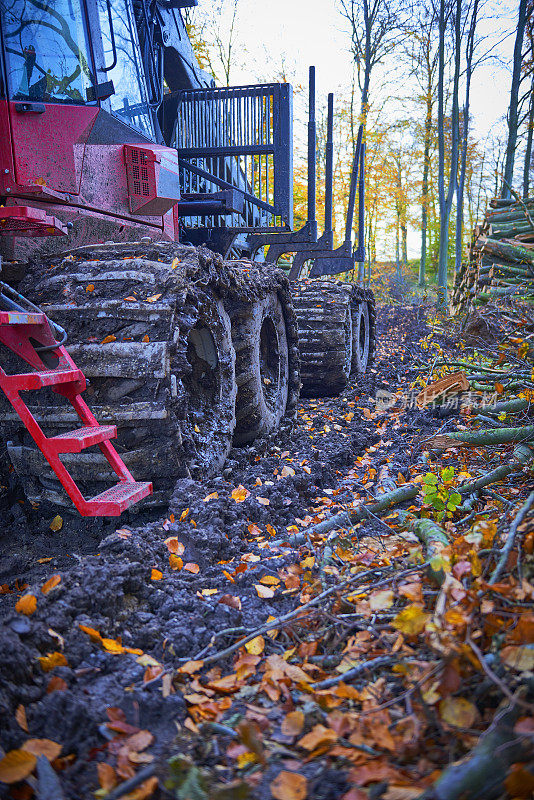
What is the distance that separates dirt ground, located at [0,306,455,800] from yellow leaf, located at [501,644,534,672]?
1.65 feet

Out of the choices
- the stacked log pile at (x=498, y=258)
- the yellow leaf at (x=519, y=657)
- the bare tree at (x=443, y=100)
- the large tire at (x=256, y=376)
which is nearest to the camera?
the yellow leaf at (x=519, y=657)

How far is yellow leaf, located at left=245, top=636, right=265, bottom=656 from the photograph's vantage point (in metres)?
1.89

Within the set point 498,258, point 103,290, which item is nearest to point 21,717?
point 103,290

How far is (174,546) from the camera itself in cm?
256

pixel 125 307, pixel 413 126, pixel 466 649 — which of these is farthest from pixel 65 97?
pixel 413 126

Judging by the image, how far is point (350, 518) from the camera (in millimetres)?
2998

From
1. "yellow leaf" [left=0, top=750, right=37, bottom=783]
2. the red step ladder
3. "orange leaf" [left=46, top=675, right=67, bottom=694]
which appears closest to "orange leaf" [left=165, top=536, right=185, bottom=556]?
the red step ladder

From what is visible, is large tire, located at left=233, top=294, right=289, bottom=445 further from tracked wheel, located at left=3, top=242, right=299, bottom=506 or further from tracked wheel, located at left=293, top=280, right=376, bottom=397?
tracked wheel, located at left=293, top=280, right=376, bottom=397

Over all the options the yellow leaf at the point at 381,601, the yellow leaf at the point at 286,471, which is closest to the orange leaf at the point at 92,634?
the yellow leaf at the point at 381,601

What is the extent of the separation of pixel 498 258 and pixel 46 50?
28.5 feet

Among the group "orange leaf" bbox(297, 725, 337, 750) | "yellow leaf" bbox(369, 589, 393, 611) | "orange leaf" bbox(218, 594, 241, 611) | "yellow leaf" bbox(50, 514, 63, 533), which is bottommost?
"yellow leaf" bbox(50, 514, 63, 533)

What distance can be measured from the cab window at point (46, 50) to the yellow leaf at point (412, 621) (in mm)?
3219

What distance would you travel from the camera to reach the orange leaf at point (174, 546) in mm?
2533

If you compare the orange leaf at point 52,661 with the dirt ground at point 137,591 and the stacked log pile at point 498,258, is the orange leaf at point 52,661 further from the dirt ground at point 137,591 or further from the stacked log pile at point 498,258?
the stacked log pile at point 498,258
